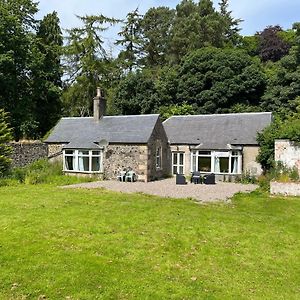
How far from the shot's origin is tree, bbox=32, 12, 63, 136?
119 feet

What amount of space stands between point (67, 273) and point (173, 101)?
1390 inches

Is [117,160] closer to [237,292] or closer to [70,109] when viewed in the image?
[237,292]

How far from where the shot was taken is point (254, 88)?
1510 inches

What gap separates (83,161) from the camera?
2508 centimetres

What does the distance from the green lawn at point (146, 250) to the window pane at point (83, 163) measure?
32.8 ft

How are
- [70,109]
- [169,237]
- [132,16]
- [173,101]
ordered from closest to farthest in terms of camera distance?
1. [169,237]
2. [173,101]
3. [70,109]
4. [132,16]

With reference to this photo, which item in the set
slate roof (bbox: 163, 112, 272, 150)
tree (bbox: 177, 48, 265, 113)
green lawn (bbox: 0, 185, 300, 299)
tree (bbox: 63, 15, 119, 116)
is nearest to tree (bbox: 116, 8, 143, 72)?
tree (bbox: 63, 15, 119, 116)

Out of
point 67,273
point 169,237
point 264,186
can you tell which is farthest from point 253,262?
point 264,186

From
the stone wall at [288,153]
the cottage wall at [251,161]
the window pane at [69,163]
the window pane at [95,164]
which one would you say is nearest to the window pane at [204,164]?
the cottage wall at [251,161]

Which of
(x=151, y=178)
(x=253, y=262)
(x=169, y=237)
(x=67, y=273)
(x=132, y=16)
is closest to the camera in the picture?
(x=67, y=273)

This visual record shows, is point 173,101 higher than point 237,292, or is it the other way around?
point 173,101

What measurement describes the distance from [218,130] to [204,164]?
111 inches

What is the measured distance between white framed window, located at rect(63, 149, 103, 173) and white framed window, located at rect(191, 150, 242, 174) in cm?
676

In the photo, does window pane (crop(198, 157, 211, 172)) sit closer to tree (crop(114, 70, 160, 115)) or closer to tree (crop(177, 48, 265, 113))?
tree (crop(177, 48, 265, 113))
